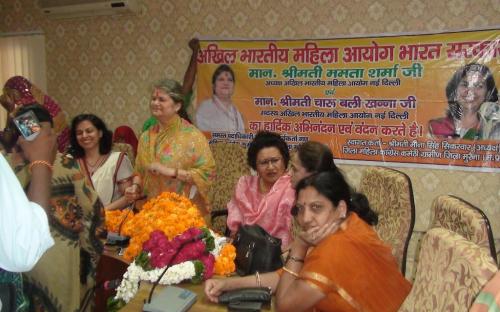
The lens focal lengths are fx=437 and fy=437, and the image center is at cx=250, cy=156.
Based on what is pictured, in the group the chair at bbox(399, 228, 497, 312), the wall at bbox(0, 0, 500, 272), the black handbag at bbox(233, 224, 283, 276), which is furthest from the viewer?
the wall at bbox(0, 0, 500, 272)

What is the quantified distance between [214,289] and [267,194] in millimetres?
1120

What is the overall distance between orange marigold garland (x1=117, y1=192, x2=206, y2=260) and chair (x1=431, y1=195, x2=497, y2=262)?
41.1 inches

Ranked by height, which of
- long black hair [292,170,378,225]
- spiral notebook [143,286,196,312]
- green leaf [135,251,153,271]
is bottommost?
spiral notebook [143,286,196,312]

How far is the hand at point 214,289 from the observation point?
1.62 meters

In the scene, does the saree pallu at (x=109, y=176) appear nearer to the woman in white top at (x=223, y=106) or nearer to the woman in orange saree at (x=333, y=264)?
the woman in white top at (x=223, y=106)

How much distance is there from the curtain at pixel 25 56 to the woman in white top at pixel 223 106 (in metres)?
2.20

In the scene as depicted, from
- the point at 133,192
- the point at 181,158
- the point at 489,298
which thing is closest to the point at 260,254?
the point at 489,298

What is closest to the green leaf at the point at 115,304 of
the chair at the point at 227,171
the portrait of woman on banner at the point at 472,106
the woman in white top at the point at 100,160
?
the woman in white top at the point at 100,160

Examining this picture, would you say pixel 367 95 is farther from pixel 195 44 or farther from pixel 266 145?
pixel 195 44

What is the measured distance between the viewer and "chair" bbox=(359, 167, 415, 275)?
222cm

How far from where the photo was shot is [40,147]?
1396 mm

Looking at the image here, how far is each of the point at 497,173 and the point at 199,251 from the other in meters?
2.63

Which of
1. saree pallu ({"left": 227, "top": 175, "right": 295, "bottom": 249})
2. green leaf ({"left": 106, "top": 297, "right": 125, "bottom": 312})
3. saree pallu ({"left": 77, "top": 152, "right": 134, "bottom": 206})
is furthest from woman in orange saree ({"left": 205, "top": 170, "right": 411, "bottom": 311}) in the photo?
saree pallu ({"left": 77, "top": 152, "right": 134, "bottom": 206})

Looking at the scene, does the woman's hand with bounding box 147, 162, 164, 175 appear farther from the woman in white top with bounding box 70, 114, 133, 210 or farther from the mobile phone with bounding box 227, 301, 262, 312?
the mobile phone with bounding box 227, 301, 262, 312
